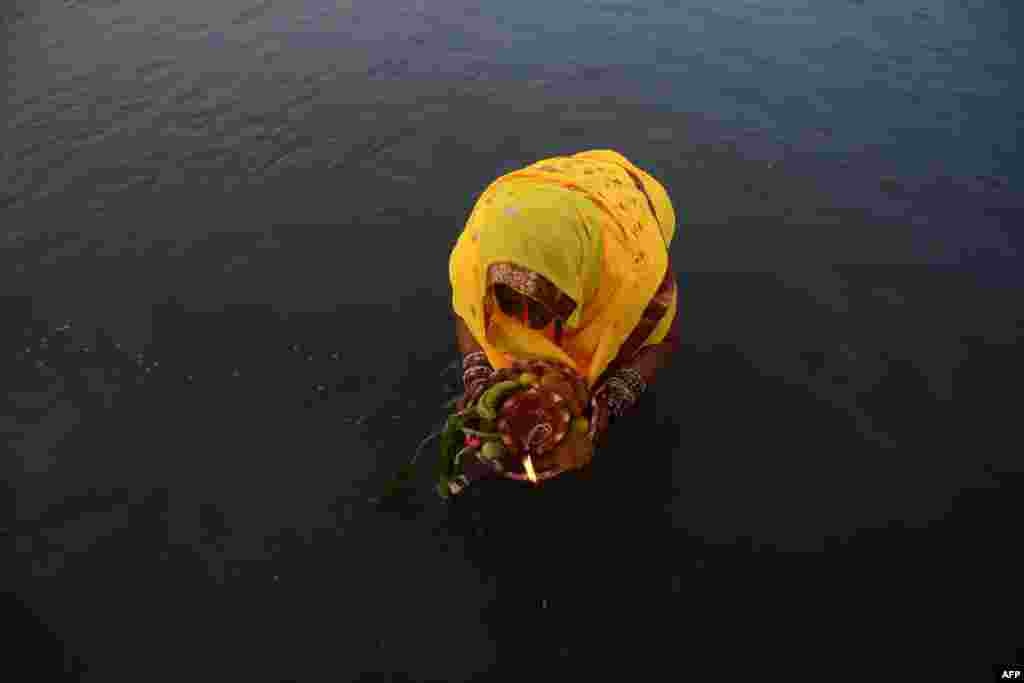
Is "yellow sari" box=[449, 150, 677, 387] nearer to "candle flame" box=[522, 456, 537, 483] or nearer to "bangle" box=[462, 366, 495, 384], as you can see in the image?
"bangle" box=[462, 366, 495, 384]

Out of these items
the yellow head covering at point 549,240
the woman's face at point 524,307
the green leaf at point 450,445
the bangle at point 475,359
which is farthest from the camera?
the bangle at point 475,359

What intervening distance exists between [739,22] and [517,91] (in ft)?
14.8

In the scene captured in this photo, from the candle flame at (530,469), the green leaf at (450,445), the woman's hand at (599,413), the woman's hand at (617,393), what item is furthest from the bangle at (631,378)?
the green leaf at (450,445)

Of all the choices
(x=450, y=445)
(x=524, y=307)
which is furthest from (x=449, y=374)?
(x=524, y=307)

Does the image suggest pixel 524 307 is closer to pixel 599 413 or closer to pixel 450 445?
pixel 599 413

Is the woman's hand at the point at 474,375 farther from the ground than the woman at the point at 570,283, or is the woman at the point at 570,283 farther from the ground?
the woman at the point at 570,283

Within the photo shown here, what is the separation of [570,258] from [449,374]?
6.34 feet

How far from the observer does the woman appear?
3.00 metres

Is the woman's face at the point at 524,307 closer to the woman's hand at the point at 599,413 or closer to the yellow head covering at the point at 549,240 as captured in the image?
the yellow head covering at the point at 549,240

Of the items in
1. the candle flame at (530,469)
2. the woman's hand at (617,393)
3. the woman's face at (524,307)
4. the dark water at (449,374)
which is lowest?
the dark water at (449,374)

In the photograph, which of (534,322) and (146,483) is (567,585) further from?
(146,483)

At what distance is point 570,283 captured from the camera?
299 centimetres

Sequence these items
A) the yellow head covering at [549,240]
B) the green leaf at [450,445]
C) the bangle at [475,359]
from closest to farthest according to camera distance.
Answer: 1. the yellow head covering at [549,240]
2. the green leaf at [450,445]
3. the bangle at [475,359]

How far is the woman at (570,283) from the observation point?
3.00m
